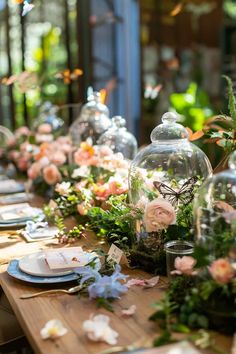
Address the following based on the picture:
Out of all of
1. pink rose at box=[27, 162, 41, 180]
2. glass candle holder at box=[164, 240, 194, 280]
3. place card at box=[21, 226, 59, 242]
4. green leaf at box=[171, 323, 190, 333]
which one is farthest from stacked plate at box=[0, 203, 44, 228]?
green leaf at box=[171, 323, 190, 333]

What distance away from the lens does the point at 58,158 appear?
2.61 m

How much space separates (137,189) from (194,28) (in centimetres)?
541

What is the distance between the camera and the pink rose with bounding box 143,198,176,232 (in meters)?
1.46

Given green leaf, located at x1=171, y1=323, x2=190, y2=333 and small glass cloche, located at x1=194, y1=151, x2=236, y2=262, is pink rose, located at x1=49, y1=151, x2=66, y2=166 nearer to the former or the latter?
small glass cloche, located at x1=194, y1=151, x2=236, y2=262

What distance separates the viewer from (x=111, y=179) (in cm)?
193

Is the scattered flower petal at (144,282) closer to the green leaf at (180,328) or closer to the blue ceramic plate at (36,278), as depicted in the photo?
the blue ceramic plate at (36,278)

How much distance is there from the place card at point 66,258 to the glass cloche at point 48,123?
1.63m

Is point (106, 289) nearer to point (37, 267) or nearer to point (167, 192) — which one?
point (37, 267)

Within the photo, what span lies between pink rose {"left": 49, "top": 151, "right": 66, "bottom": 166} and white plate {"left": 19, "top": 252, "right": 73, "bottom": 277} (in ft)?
3.36

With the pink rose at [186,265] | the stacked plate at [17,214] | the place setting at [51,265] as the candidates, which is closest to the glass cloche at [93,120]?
the stacked plate at [17,214]

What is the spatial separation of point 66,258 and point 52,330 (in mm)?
417

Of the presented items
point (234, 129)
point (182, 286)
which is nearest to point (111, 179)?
point (234, 129)

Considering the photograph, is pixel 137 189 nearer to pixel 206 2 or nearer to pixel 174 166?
pixel 174 166

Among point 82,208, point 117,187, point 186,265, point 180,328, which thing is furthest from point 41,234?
point 180,328
